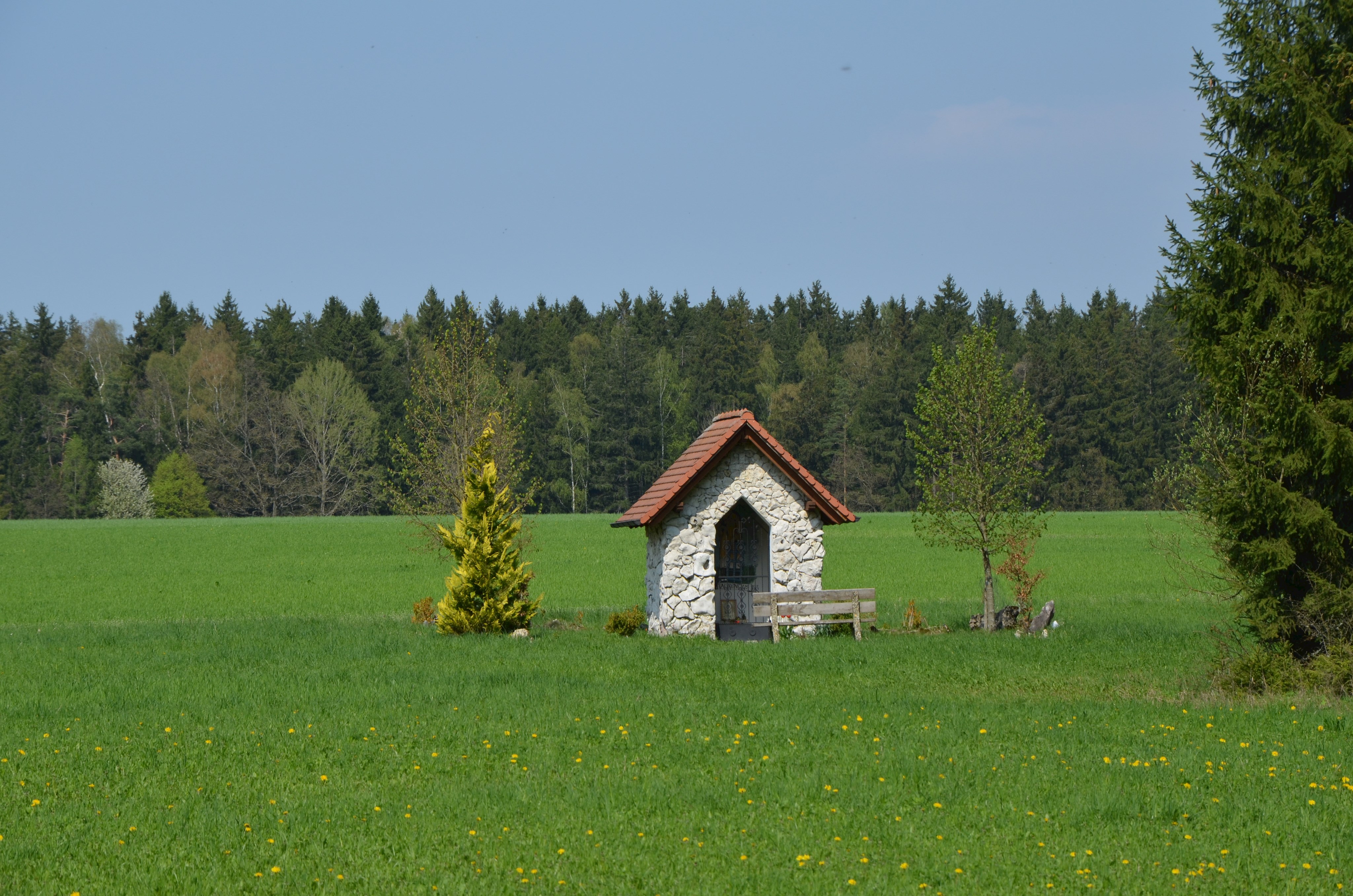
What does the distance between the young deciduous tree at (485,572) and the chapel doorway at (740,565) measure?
5.20 meters

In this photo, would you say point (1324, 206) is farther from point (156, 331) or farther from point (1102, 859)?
point (156, 331)

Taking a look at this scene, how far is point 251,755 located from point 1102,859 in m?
8.42

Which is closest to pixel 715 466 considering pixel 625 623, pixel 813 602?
pixel 813 602

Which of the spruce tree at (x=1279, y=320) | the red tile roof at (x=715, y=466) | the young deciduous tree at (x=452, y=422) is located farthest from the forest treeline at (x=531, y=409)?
the spruce tree at (x=1279, y=320)

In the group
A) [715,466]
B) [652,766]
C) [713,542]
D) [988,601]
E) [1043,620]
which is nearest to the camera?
[652,766]

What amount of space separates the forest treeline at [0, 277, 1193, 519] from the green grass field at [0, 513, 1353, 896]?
6485cm

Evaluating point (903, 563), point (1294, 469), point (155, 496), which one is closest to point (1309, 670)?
point (1294, 469)

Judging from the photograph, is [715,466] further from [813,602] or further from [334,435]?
[334,435]

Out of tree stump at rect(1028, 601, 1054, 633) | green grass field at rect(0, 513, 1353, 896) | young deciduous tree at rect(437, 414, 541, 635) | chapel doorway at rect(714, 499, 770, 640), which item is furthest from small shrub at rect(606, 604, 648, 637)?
tree stump at rect(1028, 601, 1054, 633)

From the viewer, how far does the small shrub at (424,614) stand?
26.3m

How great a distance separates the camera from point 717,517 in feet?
79.8

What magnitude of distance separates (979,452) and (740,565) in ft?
19.3

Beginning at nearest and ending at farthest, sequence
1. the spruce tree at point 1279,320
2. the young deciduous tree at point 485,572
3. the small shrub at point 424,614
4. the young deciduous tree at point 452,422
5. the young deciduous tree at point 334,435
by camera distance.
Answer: the spruce tree at point 1279,320
the young deciduous tree at point 485,572
the small shrub at point 424,614
the young deciduous tree at point 452,422
the young deciduous tree at point 334,435

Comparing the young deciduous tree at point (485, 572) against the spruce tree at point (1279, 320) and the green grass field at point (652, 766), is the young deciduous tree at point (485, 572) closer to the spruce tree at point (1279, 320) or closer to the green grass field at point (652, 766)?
the green grass field at point (652, 766)
